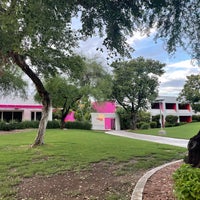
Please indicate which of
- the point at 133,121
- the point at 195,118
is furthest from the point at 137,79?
the point at 195,118

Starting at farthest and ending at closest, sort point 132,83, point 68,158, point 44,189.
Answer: point 132,83
point 68,158
point 44,189

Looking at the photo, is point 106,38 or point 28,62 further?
point 28,62

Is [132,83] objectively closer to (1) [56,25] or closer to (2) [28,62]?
(2) [28,62]

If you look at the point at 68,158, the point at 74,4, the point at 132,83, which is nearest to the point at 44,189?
Result: the point at 68,158

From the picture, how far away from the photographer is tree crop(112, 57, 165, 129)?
37219 mm

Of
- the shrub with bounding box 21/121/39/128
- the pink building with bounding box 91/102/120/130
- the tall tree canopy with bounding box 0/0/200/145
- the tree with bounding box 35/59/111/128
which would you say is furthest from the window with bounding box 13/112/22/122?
the tall tree canopy with bounding box 0/0/200/145

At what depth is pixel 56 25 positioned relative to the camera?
670 centimetres

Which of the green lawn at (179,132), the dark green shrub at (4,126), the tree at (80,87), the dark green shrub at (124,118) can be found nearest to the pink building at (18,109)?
the dark green shrub at (4,126)

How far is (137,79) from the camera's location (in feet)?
122

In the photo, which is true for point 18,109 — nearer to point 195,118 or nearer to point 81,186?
point 81,186

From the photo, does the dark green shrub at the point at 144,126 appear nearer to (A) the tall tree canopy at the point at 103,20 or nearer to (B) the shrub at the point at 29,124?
(B) the shrub at the point at 29,124

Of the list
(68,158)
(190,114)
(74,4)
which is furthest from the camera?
(190,114)

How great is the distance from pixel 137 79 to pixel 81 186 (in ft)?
104

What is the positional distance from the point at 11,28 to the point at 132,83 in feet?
101
